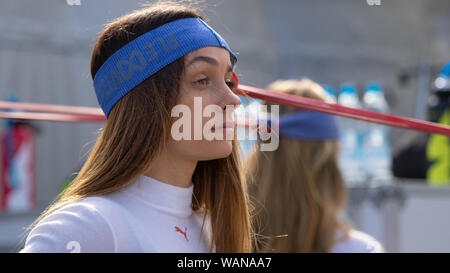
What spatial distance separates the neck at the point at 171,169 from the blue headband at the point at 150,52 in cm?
14

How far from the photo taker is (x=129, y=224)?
3.27 feet

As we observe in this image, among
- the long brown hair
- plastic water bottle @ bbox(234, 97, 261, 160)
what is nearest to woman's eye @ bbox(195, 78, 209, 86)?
plastic water bottle @ bbox(234, 97, 261, 160)

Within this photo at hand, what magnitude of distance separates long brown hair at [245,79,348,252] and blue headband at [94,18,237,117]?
73cm

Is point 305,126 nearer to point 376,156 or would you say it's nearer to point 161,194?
point 161,194

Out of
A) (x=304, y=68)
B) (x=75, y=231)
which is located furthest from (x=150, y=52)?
(x=304, y=68)

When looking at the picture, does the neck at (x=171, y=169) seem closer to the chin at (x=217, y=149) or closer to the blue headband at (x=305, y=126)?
the chin at (x=217, y=149)

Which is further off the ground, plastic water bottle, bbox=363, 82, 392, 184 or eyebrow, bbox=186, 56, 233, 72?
eyebrow, bbox=186, 56, 233, 72

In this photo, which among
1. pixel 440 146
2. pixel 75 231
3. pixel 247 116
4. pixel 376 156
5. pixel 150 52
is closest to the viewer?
pixel 75 231

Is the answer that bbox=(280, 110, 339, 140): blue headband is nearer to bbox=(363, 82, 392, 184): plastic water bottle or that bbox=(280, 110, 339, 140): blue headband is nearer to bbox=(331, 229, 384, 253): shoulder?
bbox=(331, 229, 384, 253): shoulder

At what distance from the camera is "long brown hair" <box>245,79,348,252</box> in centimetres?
173

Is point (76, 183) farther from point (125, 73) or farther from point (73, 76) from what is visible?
point (73, 76)

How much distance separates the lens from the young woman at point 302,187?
1.72 m

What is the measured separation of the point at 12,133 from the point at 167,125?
8.48 ft

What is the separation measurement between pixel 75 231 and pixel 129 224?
4.1 inches
